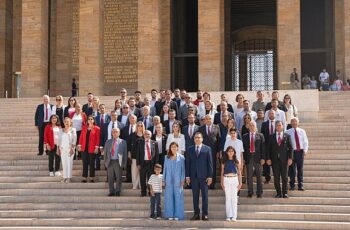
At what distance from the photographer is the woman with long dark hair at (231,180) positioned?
9578 mm

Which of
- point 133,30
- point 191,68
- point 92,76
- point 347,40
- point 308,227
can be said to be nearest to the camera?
point 308,227

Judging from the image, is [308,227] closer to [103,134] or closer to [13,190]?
[103,134]

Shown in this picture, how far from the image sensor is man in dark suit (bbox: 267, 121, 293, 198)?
409 inches

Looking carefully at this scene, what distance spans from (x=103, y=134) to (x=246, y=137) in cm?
290

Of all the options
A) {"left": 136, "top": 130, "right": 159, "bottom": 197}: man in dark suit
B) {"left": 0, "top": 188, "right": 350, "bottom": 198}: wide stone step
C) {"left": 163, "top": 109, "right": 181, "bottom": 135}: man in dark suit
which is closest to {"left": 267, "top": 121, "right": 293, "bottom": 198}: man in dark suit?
{"left": 0, "top": 188, "right": 350, "bottom": 198}: wide stone step

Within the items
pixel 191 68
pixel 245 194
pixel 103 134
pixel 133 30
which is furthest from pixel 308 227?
pixel 191 68

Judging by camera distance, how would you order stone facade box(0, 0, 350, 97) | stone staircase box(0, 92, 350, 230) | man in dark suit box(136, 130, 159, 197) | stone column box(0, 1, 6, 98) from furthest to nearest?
1. stone column box(0, 1, 6, 98)
2. stone facade box(0, 0, 350, 97)
3. man in dark suit box(136, 130, 159, 197)
4. stone staircase box(0, 92, 350, 230)

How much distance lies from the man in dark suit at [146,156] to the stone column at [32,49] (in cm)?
1594

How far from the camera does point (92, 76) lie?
25.2 m

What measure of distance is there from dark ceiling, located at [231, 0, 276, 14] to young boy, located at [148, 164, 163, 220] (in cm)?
2336

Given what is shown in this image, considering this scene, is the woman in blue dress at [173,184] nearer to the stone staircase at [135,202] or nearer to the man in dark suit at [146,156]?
the stone staircase at [135,202]

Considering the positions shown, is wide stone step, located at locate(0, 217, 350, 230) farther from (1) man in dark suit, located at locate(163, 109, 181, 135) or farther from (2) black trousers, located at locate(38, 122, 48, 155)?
(2) black trousers, located at locate(38, 122, 48, 155)

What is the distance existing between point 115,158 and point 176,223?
73.4 inches

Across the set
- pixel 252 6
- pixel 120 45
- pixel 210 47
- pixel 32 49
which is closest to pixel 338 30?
pixel 210 47
